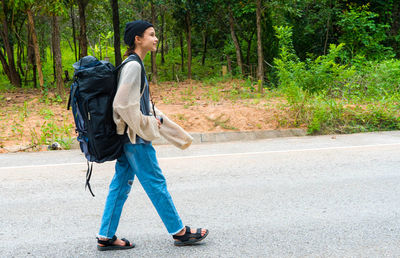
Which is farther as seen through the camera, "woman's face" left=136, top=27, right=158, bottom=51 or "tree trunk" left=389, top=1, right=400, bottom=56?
"tree trunk" left=389, top=1, right=400, bottom=56

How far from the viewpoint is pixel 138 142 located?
10.5 ft

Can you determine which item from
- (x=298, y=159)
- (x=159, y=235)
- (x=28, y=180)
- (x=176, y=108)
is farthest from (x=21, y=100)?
(x=159, y=235)

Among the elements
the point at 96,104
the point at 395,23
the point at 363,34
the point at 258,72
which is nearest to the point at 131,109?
the point at 96,104

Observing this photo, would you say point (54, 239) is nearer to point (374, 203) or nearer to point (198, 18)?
point (374, 203)

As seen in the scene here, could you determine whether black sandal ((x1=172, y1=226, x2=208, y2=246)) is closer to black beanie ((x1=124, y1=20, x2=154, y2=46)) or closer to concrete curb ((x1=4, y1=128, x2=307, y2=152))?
black beanie ((x1=124, y1=20, x2=154, y2=46))

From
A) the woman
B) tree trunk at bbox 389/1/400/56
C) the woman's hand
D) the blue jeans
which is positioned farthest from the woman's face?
tree trunk at bbox 389/1/400/56

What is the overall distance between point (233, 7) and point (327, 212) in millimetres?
17905

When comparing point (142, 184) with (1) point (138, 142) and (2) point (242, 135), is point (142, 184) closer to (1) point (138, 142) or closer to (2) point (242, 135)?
(1) point (138, 142)

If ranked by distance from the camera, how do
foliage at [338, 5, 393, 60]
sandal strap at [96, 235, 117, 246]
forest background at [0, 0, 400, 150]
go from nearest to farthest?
sandal strap at [96, 235, 117, 246] → forest background at [0, 0, 400, 150] → foliage at [338, 5, 393, 60]

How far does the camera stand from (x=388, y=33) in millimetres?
21609

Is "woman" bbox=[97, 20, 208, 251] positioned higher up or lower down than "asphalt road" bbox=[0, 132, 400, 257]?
higher up

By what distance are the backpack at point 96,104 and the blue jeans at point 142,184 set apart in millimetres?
195

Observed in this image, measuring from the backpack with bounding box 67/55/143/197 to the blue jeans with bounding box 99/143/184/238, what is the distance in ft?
0.64

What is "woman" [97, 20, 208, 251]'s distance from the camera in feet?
9.96
